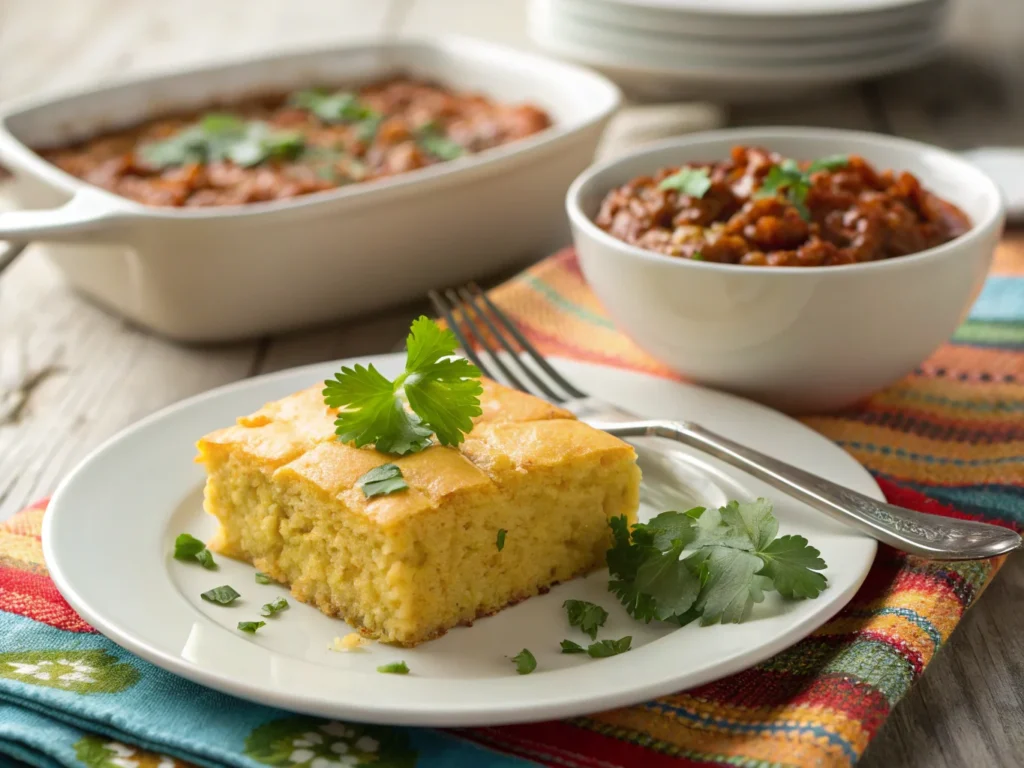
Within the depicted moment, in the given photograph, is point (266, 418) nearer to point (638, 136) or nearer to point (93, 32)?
point (638, 136)

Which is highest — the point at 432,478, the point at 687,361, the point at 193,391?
the point at 432,478

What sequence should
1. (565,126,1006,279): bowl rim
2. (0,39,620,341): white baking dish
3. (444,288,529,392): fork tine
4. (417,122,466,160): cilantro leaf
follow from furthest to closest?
(417,122,466,160): cilantro leaf → (0,39,620,341): white baking dish → (444,288,529,392): fork tine → (565,126,1006,279): bowl rim

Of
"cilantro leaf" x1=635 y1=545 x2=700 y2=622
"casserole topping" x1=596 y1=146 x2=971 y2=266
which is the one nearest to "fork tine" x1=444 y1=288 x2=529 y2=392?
"casserole topping" x1=596 y1=146 x2=971 y2=266

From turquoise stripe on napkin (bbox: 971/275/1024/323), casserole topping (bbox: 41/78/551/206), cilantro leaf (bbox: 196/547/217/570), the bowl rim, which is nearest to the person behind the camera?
cilantro leaf (bbox: 196/547/217/570)

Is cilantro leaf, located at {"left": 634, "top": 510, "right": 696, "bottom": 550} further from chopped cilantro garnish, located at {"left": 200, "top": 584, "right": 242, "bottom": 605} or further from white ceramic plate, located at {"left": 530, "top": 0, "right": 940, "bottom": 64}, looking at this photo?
white ceramic plate, located at {"left": 530, "top": 0, "right": 940, "bottom": 64}

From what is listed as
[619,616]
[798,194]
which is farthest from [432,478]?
[798,194]

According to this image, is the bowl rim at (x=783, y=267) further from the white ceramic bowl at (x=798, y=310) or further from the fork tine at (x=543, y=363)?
the fork tine at (x=543, y=363)

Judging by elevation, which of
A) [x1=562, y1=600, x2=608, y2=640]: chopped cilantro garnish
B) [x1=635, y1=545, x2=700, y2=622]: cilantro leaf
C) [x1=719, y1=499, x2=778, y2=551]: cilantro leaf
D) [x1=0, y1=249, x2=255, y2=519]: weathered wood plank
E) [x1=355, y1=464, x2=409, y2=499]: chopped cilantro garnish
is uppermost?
[x1=355, y1=464, x2=409, y2=499]: chopped cilantro garnish
